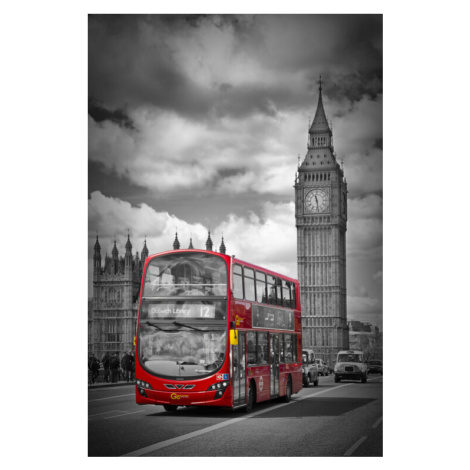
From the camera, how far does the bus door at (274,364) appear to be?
56.5ft

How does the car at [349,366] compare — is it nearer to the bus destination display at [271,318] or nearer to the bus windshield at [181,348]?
the bus destination display at [271,318]

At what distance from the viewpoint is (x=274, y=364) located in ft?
57.3

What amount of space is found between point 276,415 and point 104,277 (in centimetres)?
397

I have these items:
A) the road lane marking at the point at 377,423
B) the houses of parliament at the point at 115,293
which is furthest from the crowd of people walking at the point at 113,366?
the road lane marking at the point at 377,423

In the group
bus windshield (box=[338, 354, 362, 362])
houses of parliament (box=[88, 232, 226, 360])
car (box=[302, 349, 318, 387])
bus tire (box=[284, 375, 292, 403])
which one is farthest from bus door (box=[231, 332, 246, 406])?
bus windshield (box=[338, 354, 362, 362])

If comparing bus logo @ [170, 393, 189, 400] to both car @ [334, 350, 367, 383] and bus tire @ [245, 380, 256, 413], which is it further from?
car @ [334, 350, 367, 383]

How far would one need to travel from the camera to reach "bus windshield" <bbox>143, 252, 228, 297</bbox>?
1396 centimetres

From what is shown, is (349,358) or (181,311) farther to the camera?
(349,358)

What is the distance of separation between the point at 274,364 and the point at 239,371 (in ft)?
8.73

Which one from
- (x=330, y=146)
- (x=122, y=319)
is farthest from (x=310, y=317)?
(x=330, y=146)

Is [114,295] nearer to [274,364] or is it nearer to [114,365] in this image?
[274,364]

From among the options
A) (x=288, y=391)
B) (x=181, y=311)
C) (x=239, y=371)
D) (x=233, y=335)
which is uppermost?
(x=181, y=311)

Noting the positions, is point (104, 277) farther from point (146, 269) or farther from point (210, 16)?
point (210, 16)

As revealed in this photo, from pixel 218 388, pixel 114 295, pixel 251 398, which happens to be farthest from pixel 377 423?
pixel 114 295
